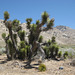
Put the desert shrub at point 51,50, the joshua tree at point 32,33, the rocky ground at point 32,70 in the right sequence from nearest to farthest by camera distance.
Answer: the rocky ground at point 32,70 → the joshua tree at point 32,33 → the desert shrub at point 51,50

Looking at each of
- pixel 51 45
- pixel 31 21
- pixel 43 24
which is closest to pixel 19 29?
pixel 31 21

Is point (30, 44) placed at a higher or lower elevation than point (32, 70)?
higher

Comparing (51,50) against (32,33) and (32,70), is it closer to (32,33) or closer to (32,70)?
(32,33)

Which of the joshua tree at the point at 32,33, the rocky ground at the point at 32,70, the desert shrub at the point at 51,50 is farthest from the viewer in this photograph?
the desert shrub at the point at 51,50

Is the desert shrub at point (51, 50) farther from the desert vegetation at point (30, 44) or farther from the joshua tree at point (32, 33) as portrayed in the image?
the joshua tree at point (32, 33)

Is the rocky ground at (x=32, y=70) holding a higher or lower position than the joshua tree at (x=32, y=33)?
lower

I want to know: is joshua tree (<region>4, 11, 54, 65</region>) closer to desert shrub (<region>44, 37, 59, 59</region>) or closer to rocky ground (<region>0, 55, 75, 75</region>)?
rocky ground (<region>0, 55, 75, 75</region>)

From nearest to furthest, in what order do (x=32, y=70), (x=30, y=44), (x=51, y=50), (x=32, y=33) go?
(x=32, y=70) → (x=32, y=33) → (x=30, y=44) → (x=51, y=50)

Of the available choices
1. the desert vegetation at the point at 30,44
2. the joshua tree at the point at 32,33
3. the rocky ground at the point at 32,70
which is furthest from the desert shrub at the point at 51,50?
the rocky ground at the point at 32,70

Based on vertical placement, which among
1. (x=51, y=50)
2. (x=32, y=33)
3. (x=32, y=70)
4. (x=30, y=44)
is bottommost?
(x=32, y=70)

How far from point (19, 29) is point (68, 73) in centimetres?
750

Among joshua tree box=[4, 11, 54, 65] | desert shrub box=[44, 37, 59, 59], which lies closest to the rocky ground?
joshua tree box=[4, 11, 54, 65]

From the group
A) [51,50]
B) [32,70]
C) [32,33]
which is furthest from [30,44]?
[32,70]

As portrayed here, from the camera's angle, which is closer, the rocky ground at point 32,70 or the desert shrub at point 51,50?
the rocky ground at point 32,70
